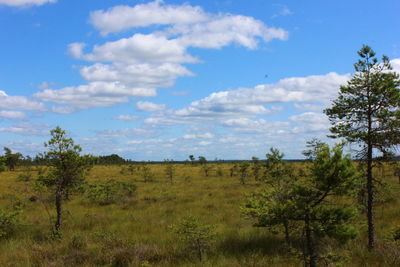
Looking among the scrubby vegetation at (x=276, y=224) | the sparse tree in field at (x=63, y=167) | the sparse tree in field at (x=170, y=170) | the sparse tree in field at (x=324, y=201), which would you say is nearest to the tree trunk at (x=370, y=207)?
the scrubby vegetation at (x=276, y=224)

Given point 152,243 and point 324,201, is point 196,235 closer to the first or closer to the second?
point 152,243

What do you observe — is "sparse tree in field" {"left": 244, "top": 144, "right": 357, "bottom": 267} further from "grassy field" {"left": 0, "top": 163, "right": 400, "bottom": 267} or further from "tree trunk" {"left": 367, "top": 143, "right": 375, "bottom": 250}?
"tree trunk" {"left": 367, "top": 143, "right": 375, "bottom": 250}

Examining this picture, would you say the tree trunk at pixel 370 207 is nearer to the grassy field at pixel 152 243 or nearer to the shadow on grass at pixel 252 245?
the grassy field at pixel 152 243

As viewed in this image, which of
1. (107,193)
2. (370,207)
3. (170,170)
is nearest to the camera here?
(370,207)

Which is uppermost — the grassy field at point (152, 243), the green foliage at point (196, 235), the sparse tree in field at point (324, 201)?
the sparse tree in field at point (324, 201)

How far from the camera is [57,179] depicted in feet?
40.5

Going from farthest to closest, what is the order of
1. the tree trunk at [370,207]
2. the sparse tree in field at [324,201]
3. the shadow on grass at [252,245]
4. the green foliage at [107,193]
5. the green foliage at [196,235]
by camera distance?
the green foliage at [107,193] < the tree trunk at [370,207] < the shadow on grass at [252,245] < the green foliage at [196,235] < the sparse tree in field at [324,201]

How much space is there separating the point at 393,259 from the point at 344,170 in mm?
4610

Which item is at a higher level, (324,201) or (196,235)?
(324,201)

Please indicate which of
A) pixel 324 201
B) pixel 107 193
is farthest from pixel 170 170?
pixel 324 201

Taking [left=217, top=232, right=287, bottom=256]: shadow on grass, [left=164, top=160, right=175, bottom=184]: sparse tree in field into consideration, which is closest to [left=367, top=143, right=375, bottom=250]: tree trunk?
[left=217, top=232, right=287, bottom=256]: shadow on grass

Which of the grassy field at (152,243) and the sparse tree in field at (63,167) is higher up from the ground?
the sparse tree in field at (63,167)

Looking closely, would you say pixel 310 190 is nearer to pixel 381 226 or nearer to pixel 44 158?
pixel 381 226

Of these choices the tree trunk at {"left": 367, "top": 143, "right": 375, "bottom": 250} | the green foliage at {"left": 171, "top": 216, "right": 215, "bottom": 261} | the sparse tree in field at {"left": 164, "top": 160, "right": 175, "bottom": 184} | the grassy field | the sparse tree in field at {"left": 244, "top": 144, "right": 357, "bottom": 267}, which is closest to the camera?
the sparse tree in field at {"left": 244, "top": 144, "right": 357, "bottom": 267}
